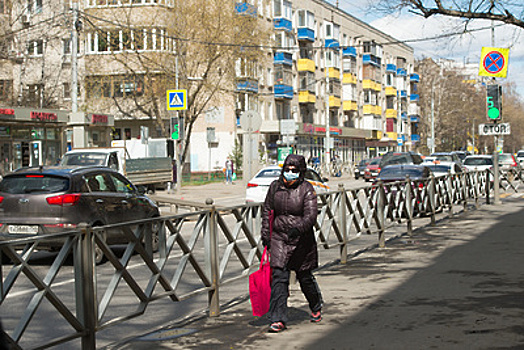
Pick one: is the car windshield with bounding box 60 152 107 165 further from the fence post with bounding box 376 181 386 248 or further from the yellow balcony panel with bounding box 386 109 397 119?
the yellow balcony panel with bounding box 386 109 397 119

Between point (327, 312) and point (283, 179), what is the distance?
1.57 m

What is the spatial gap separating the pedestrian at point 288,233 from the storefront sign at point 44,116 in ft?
98.0

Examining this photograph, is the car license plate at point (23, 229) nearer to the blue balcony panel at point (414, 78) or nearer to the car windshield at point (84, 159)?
the car windshield at point (84, 159)

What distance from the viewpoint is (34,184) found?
37.8 ft

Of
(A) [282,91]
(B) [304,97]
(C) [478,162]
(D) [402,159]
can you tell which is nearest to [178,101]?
(C) [478,162]

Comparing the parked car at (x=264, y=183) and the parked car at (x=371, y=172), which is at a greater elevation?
the parked car at (x=264, y=183)

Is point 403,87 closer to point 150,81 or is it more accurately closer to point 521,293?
point 150,81

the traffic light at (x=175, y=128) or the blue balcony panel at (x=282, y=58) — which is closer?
the traffic light at (x=175, y=128)

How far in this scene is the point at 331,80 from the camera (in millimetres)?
74375

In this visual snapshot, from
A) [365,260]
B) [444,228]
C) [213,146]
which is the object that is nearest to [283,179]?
[365,260]

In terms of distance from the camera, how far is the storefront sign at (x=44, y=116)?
3484cm

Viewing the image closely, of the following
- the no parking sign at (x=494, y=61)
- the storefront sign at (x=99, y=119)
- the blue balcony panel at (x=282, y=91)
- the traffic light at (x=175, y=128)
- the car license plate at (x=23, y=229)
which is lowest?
the car license plate at (x=23, y=229)

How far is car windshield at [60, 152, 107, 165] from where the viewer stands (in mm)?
→ 24203

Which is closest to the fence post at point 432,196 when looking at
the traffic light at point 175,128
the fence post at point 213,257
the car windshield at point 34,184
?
the car windshield at point 34,184
